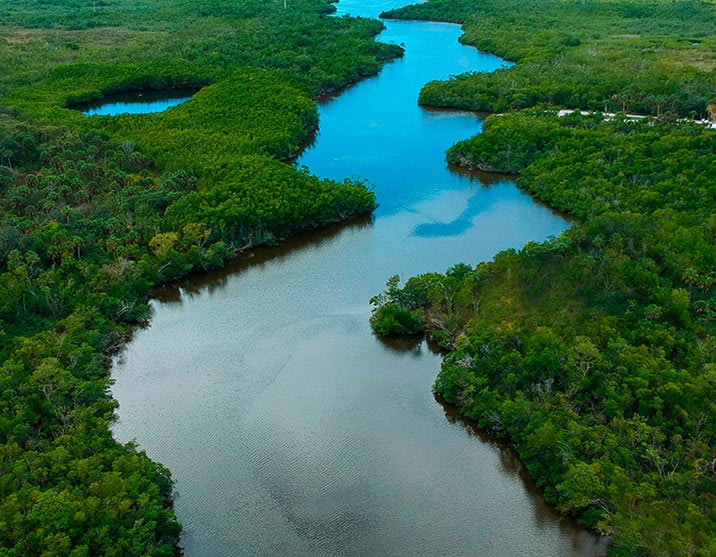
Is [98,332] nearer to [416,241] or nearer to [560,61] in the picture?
[416,241]

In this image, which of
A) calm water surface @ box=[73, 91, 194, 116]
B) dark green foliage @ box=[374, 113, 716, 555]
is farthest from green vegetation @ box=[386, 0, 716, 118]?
calm water surface @ box=[73, 91, 194, 116]

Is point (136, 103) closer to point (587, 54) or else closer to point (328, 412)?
point (587, 54)

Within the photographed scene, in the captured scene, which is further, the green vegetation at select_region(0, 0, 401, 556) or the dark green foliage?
the green vegetation at select_region(0, 0, 401, 556)

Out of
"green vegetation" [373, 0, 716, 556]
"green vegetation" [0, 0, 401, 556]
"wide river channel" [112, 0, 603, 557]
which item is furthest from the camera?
"wide river channel" [112, 0, 603, 557]

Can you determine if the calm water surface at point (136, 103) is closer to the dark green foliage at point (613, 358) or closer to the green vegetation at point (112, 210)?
the green vegetation at point (112, 210)

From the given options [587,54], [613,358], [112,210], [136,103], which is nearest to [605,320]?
[613,358]

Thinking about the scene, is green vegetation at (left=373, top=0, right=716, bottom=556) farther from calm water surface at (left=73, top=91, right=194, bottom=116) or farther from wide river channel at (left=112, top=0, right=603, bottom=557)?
calm water surface at (left=73, top=91, right=194, bottom=116)
